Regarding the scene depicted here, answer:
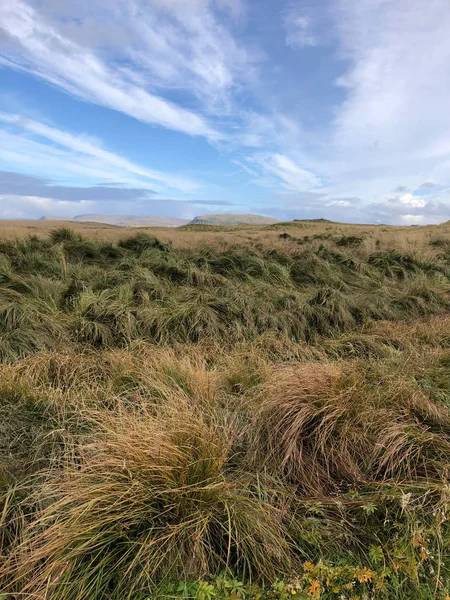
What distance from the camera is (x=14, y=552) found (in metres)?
1.66

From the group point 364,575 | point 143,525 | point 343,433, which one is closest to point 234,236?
point 343,433

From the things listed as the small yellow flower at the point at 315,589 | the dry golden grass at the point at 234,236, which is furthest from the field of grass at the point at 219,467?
the dry golden grass at the point at 234,236

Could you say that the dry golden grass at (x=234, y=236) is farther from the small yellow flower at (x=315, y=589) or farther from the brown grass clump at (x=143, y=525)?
the small yellow flower at (x=315, y=589)

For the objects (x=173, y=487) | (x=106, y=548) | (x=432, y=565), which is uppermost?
(x=173, y=487)

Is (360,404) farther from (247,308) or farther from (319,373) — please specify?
(247,308)

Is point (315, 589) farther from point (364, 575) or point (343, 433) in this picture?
point (343, 433)

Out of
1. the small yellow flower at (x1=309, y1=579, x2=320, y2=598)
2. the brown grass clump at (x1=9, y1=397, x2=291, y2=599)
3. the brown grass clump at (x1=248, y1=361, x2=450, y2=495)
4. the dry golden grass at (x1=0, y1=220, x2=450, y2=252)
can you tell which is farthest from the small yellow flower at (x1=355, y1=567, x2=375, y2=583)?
the dry golden grass at (x1=0, y1=220, x2=450, y2=252)

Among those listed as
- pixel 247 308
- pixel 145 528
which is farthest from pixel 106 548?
pixel 247 308

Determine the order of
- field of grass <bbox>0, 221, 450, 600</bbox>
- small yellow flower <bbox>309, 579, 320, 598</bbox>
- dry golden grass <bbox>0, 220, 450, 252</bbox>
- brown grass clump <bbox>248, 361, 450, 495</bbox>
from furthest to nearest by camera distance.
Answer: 1. dry golden grass <bbox>0, 220, 450, 252</bbox>
2. brown grass clump <bbox>248, 361, 450, 495</bbox>
3. field of grass <bbox>0, 221, 450, 600</bbox>
4. small yellow flower <bbox>309, 579, 320, 598</bbox>

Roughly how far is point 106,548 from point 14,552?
1.39 ft

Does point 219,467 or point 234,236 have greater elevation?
point 234,236

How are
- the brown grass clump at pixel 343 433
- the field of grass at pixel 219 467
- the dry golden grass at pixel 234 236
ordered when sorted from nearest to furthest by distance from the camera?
the field of grass at pixel 219 467 < the brown grass clump at pixel 343 433 < the dry golden grass at pixel 234 236

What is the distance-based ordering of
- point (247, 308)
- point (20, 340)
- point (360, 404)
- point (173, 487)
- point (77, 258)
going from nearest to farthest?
point (173, 487) → point (360, 404) → point (20, 340) → point (247, 308) → point (77, 258)

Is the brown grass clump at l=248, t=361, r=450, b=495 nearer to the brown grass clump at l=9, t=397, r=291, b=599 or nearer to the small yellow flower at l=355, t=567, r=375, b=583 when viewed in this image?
the brown grass clump at l=9, t=397, r=291, b=599
